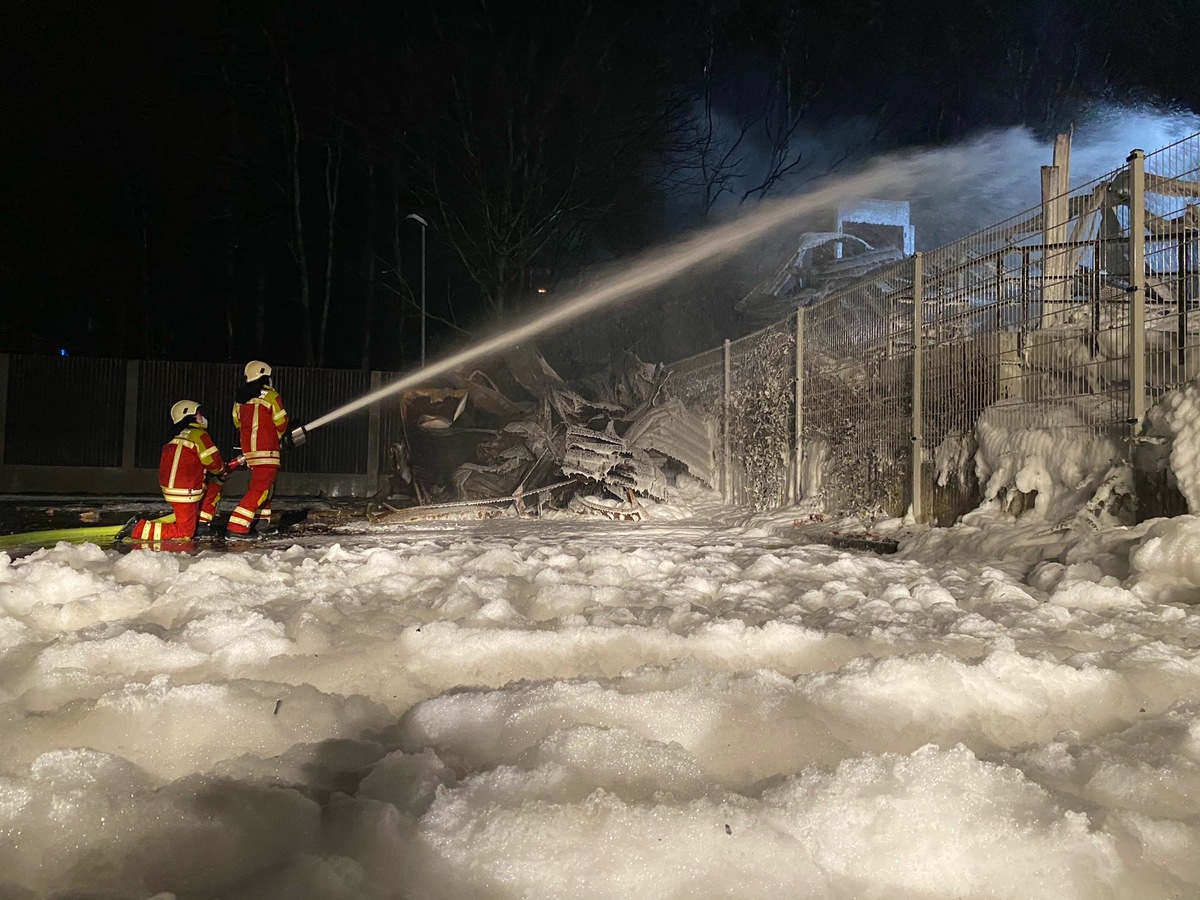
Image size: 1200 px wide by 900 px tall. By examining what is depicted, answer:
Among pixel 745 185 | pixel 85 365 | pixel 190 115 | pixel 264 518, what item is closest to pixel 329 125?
pixel 190 115

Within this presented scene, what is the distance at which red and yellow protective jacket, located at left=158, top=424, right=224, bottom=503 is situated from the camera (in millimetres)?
6969

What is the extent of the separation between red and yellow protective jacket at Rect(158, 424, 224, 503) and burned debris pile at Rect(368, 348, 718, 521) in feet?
9.38

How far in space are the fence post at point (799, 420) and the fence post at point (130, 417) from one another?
13437 mm

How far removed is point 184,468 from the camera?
700cm

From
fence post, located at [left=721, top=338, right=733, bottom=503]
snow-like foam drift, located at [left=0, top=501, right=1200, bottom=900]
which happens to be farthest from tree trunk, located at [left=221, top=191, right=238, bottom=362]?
snow-like foam drift, located at [left=0, top=501, right=1200, bottom=900]

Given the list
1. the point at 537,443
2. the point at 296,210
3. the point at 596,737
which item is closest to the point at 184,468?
the point at 537,443

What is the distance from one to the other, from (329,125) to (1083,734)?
24.2m

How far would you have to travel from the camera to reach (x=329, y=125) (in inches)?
Result: 880

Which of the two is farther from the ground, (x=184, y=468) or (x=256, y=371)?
(x=256, y=371)

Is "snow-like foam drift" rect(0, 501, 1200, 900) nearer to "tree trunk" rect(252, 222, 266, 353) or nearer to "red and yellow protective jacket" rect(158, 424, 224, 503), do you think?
"red and yellow protective jacket" rect(158, 424, 224, 503)

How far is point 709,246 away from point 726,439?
14.0m

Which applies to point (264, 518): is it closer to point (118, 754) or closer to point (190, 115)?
point (118, 754)

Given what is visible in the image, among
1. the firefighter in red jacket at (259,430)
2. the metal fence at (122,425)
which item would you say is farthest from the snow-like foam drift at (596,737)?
the metal fence at (122,425)

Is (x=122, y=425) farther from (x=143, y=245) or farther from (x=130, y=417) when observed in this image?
(x=143, y=245)
